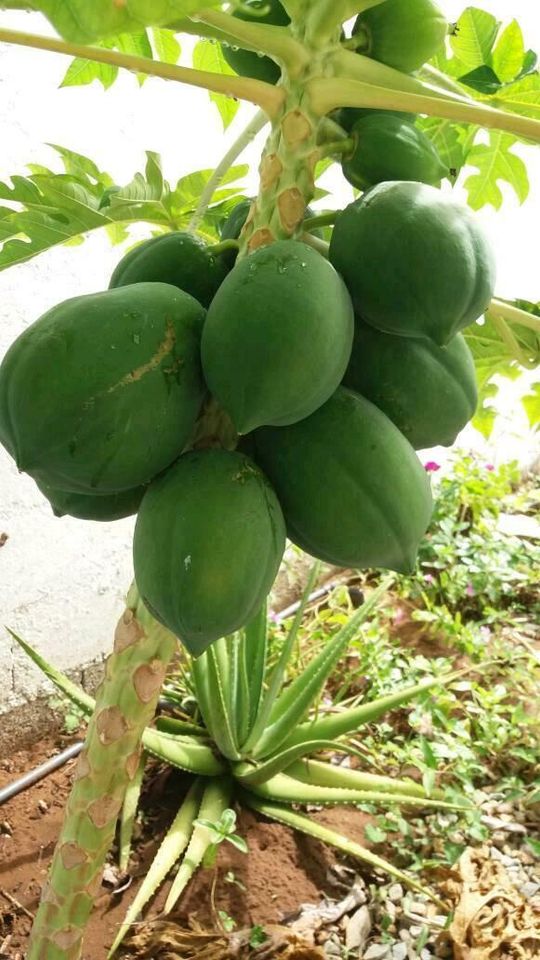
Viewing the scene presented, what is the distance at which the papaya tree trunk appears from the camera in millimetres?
854

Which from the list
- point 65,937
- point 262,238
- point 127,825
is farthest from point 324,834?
point 262,238

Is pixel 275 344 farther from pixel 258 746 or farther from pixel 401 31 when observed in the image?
pixel 258 746

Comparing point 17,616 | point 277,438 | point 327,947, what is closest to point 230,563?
point 277,438

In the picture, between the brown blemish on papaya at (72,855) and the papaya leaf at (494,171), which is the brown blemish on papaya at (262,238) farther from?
the brown blemish on papaya at (72,855)

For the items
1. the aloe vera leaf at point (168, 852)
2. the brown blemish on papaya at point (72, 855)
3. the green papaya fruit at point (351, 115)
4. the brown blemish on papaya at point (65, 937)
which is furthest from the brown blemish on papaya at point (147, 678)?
the aloe vera leaf at point (168, 852)

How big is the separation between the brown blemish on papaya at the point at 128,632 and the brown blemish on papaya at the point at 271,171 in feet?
1.40

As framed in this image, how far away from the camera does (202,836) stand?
1.69m

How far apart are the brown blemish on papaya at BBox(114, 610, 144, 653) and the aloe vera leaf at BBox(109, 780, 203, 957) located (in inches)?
32.3

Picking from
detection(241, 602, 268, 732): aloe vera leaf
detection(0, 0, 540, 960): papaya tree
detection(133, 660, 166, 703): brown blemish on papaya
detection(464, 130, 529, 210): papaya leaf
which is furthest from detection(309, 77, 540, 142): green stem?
detection(241, 602, 268, 732): aloe vera leaf

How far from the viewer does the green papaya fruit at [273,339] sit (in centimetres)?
58

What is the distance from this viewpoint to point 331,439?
631 mm

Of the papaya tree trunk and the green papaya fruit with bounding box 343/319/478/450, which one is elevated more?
the green papaya fruit with bounding box 343/319/478/450

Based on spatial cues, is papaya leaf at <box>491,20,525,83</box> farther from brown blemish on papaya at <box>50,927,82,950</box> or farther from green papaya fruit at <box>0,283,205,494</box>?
brown blemish on papaya at <box>50,927,82,950</box>

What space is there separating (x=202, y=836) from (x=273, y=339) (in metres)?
1.39
